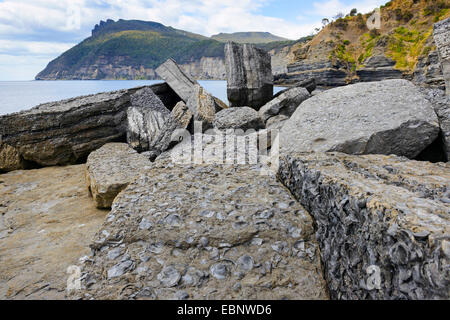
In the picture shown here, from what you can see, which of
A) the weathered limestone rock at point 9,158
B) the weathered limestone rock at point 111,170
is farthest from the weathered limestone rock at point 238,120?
the weathered limestone rock at point 9,158

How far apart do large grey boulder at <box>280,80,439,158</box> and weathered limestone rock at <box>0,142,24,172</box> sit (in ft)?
13.6

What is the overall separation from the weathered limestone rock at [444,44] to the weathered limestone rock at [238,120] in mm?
2827

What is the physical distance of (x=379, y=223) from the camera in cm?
118

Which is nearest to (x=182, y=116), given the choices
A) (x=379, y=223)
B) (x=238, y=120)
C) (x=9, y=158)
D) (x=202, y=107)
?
(x=202, y=107)

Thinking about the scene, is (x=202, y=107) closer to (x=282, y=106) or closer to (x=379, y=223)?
(x=282, y=106)

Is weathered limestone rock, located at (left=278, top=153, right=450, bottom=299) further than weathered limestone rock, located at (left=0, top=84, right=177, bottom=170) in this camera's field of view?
No

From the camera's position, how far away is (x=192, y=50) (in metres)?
72.1

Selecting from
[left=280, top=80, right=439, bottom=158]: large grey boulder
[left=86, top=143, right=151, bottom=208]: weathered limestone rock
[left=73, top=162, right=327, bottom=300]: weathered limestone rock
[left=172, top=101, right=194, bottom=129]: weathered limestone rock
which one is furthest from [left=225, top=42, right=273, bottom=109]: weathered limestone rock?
[left=73, top=162, right=327, bottom=300]: weathered limestone rock

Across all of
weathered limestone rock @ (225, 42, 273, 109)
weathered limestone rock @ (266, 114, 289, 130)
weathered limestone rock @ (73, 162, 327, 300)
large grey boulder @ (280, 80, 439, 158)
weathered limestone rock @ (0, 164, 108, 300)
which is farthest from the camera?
weathered limestone rock @ (225, 42, 273, 109)

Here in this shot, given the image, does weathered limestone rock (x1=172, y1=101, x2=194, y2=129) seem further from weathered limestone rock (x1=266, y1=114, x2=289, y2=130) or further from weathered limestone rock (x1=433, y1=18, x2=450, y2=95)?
weathered limestone rock (x1=433, y1=18, x2=450, y2=95)

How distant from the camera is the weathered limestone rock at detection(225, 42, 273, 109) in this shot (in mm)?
5230

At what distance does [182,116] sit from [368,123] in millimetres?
2623
